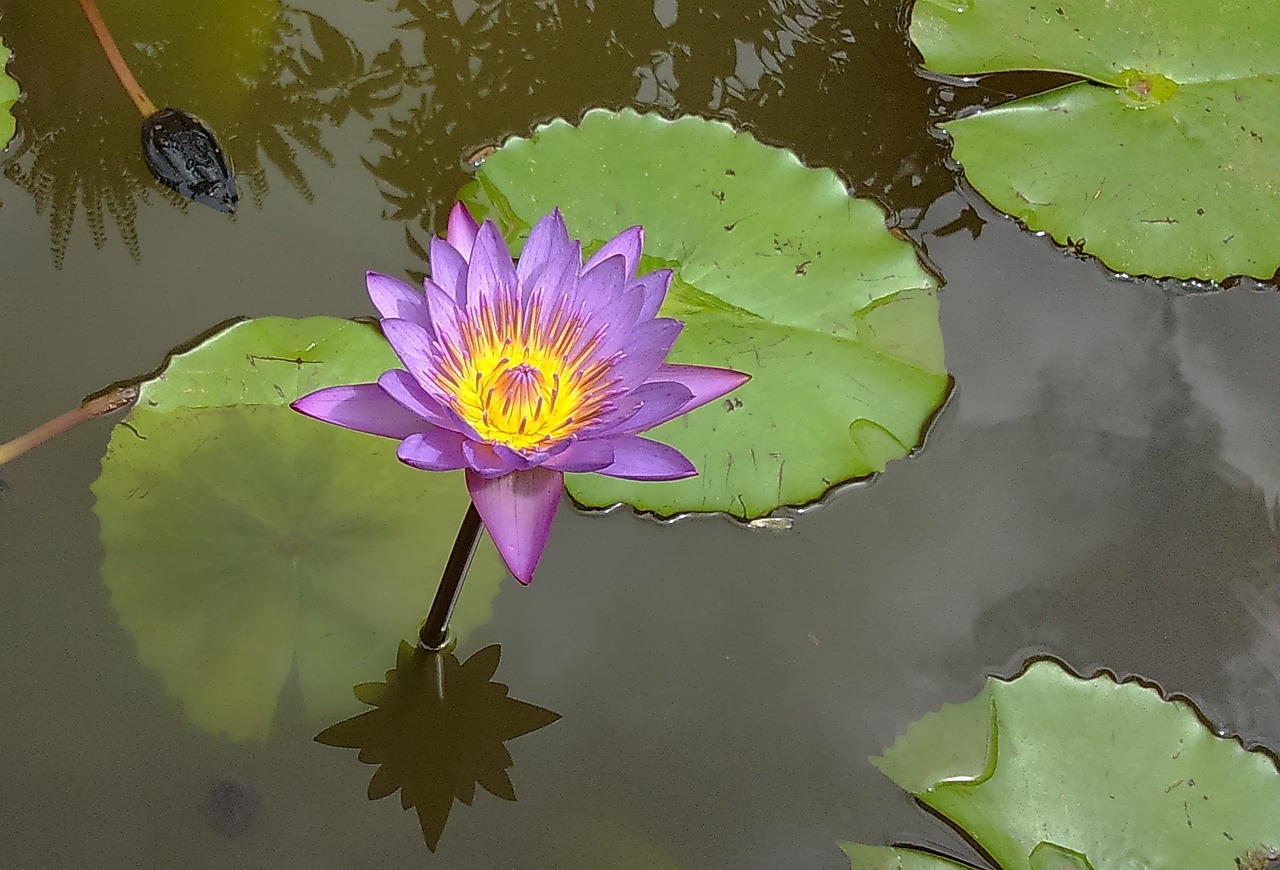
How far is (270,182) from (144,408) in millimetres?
610

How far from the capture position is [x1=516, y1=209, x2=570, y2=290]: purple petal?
4.51 ft

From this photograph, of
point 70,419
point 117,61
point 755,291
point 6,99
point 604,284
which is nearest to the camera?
point 604,284

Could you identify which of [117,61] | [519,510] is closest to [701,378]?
[519,510]

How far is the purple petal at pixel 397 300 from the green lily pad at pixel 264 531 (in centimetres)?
45

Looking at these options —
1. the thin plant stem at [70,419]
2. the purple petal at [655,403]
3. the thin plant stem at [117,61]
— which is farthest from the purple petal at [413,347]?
the thin plant stem at [117,61]

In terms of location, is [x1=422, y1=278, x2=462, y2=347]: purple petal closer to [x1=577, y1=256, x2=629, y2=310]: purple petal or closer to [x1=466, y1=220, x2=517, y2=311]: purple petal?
[x1=466, y1=220, x2=517, y2=311]: purple petal

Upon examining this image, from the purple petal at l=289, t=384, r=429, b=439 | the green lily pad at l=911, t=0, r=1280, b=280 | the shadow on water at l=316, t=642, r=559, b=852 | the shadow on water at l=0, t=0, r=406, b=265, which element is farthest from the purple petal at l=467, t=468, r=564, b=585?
the green lily pad at l=911, t=0, r=1280, b=280

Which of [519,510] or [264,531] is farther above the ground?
[519,510]

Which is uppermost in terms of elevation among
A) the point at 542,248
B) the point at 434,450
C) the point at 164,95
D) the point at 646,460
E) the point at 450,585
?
the point at 164,95

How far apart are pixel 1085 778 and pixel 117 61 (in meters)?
2.33

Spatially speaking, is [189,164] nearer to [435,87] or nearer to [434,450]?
[435,87]

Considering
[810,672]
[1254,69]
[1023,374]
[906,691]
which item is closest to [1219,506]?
[1023,374]

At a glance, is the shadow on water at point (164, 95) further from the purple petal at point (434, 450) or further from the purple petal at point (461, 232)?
the purple petal at point (434, 450)

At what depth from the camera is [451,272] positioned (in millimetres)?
1343
